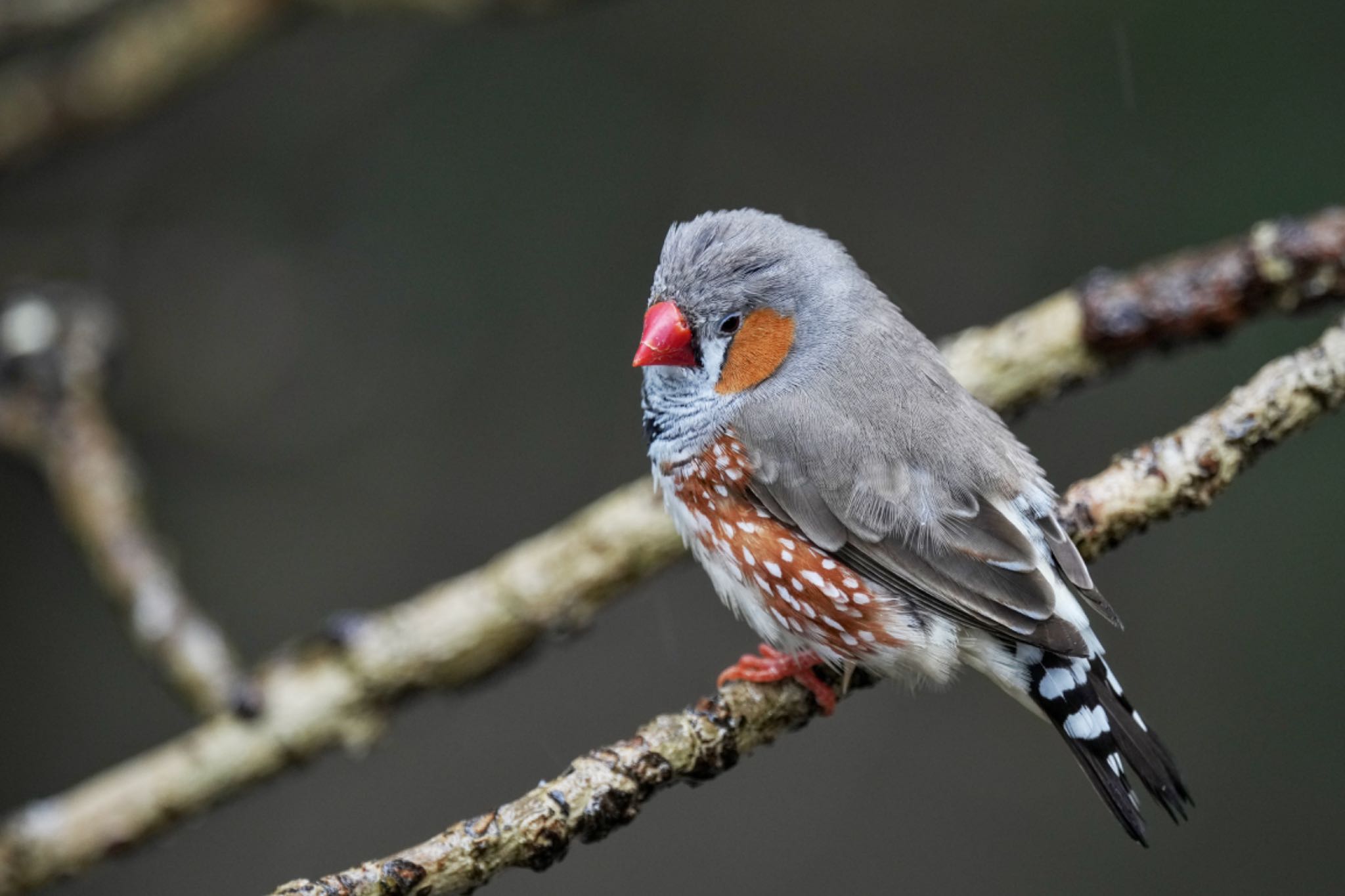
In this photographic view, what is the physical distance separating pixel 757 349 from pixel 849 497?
1.26 feet

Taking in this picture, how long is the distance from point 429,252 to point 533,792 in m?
3.38

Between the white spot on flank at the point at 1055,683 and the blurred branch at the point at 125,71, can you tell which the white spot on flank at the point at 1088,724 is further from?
the blurred branch at the point at 125,71

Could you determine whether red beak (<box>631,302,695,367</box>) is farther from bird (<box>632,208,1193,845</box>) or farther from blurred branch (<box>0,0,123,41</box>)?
blurred branch (<box>0,0,123,41</box>)

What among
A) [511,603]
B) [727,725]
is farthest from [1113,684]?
[511,603]

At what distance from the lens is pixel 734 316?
2.72 metres

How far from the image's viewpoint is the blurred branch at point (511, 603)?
3.08m

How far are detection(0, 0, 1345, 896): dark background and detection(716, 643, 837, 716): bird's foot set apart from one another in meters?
2.09

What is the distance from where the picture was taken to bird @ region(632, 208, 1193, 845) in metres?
2.46

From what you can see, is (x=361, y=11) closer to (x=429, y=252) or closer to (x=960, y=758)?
(x=429, y=252)

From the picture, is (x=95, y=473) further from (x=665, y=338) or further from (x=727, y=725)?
(x=727, y=725)

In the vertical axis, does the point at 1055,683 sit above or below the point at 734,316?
below

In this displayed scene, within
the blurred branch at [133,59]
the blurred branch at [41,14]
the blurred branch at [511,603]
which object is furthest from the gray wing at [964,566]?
the blurred branch at [41,14]

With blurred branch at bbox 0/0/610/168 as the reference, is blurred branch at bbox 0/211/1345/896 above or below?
below

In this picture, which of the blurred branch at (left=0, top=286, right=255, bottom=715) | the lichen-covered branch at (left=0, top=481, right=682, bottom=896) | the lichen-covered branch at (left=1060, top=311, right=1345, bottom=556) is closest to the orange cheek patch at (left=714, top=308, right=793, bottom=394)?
the lichen-covered branch at (left=0, top=481, right=682, bottom=896)
